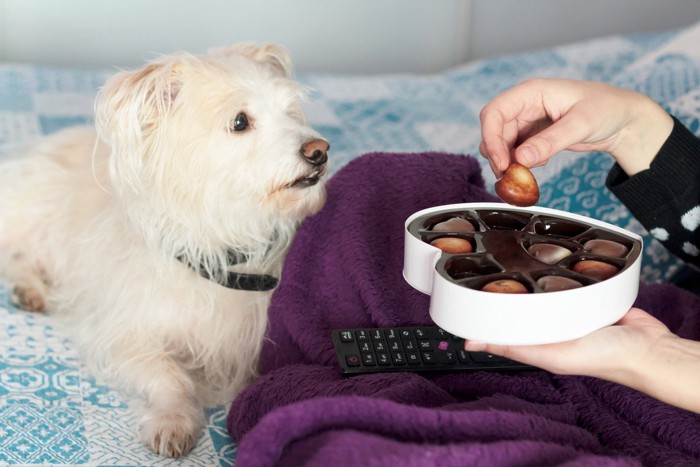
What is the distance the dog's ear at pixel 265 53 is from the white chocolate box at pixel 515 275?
0.62 m

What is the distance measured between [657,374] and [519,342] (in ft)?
0.60

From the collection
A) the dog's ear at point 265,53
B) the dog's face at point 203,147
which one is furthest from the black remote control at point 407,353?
the dog's ear at point 265,53

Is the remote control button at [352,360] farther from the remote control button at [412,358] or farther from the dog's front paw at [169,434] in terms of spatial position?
the dog's front paw at [169,434]

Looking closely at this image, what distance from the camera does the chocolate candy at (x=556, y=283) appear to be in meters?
0.82

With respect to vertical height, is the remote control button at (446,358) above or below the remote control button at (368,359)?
above

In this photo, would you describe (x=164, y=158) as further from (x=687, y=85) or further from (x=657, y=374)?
(x=687, y=85)

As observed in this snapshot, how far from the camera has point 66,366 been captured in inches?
53.0

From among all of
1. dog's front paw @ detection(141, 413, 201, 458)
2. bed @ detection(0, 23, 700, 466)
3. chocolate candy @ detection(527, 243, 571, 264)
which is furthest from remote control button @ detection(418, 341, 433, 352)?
dog's front paw @ detection(141, 413, 201, 458)

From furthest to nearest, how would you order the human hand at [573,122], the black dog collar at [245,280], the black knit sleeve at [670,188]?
the black dog collar at [245,280]
the black knit sleeve at [670,188]
the human hand at [573,122]

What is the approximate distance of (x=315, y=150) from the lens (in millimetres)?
1305

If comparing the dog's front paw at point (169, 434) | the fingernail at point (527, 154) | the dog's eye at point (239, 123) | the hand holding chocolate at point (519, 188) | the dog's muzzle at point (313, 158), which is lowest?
the dog's front paw at point (169, 434)

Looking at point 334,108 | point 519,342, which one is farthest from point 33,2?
point 519,342

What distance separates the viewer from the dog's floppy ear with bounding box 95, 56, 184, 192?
4.21 feet

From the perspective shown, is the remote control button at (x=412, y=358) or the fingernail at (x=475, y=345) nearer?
the fingernail at (x=475, y=345)
